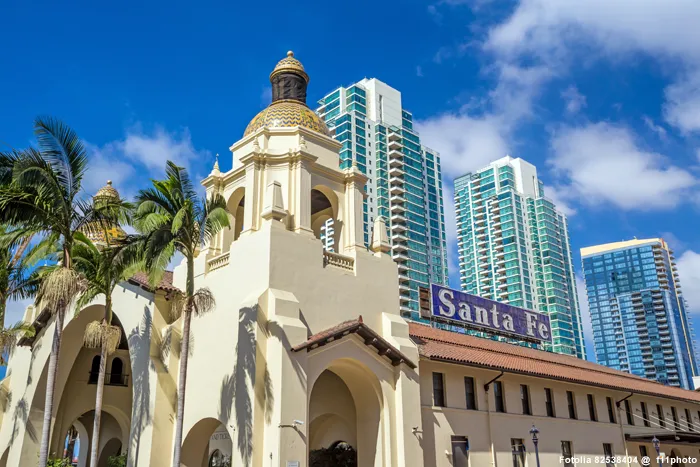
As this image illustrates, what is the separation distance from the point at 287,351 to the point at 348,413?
6.04 metres

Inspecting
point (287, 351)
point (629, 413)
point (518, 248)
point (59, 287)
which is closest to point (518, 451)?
point (629, 413)

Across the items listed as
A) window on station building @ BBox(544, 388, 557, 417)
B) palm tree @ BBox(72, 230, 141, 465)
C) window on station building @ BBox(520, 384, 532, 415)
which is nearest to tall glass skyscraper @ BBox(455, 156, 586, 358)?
window on station building @ BBox(544, 388, 557, 417)

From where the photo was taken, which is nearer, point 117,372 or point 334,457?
point 334,457

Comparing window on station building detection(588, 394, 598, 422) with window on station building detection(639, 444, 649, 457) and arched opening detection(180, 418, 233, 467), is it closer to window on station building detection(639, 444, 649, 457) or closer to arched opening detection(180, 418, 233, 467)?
window on station building detection(639, 444, 649, 457)

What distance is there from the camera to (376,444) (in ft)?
81.4

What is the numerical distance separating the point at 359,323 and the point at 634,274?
551ft

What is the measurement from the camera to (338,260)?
2688cm

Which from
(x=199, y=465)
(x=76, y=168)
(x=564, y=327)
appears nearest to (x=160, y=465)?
(x=199, y=465)

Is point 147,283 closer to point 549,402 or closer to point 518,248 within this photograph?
point 549,402

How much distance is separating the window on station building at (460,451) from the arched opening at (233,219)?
13.2 metres

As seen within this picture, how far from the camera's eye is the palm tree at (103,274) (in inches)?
925

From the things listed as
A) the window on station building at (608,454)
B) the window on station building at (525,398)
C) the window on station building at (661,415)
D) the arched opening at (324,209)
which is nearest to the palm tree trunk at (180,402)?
the arched opening at (324,209)

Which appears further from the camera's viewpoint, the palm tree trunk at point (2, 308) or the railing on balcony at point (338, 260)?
the railing on balcony at point (338, 260)

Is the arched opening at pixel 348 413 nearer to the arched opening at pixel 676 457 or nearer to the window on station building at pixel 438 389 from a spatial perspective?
the window on station building at pixel 438 389
